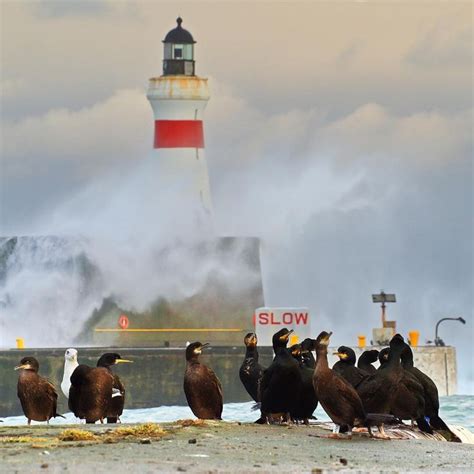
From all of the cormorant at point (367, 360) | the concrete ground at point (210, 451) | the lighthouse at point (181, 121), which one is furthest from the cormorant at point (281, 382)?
the lighthouse at point (181, 121)

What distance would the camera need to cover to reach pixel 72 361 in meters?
29.5

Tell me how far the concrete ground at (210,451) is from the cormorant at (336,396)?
24 centimetres

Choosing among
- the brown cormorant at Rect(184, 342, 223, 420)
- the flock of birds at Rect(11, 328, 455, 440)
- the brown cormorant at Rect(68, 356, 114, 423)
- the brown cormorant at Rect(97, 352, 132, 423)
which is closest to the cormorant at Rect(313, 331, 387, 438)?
the flock of birds at Rect(11, 328, 455, 440)

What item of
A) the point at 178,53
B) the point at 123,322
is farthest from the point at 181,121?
the point at 123,322

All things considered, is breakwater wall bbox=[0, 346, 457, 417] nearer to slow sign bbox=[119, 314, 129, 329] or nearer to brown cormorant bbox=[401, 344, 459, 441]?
slow sign bbox=[119, 314, 129, 329]

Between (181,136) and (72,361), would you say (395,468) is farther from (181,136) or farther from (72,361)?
(181,136)

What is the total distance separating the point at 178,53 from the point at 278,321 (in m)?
14.7

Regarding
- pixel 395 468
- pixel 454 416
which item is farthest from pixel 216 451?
pixel 454 416

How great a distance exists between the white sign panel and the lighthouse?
38.6 feet

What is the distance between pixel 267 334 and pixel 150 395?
16.2ft

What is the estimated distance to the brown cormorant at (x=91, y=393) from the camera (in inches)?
1014

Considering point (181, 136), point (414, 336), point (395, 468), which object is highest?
point (181, 136)

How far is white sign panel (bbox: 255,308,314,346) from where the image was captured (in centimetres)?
5709

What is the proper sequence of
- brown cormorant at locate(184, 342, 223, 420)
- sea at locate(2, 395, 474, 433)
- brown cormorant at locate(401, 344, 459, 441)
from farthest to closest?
sea at locate(2, 395, 474, 433)
brown cormorant at locate(401, 344, 459, 441)
brown cormorant at locate(184, 342, 223, 420)
